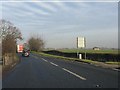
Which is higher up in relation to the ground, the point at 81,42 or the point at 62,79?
the point at 81,42

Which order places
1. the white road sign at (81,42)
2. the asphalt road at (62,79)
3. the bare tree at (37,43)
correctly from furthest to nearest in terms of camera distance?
the bare tree at (37,43) < the white road sign at (81,42) < the asphalt road at (62,79)

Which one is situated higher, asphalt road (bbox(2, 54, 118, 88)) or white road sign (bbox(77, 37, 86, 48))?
white road sign (bbox(77, 37, 86, 48))

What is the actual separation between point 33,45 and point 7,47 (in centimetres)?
11211

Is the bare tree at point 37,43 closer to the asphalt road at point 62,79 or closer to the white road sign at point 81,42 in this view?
the white road sign at point 81,42

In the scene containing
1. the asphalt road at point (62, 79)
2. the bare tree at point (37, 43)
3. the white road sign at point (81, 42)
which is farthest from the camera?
the bare tree at point (37, 43)

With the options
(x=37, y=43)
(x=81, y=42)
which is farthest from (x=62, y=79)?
(x=37, y=43)

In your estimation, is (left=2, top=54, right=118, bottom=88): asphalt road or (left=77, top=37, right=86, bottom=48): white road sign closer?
(left=2, top=54, right=118, bottom=88): asphalt road

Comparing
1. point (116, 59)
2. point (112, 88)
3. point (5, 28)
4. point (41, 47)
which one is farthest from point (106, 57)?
point (41, 47)

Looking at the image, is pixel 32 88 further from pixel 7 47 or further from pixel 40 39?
pixel 40 39

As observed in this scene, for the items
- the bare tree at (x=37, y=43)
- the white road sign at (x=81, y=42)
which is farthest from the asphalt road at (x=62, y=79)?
the bare tree at (x=37, y=43)

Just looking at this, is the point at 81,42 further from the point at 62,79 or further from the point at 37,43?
the point at 37,43

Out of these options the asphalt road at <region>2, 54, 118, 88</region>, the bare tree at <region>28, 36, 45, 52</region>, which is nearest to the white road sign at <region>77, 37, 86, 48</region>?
the asphalt road at <region>2, 54, 118, 88</region>

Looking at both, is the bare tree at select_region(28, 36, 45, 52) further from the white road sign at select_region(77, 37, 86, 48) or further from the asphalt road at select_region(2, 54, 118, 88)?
the asphalt road at select_region(2, 54, 118, 88)

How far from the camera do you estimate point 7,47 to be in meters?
35.6
